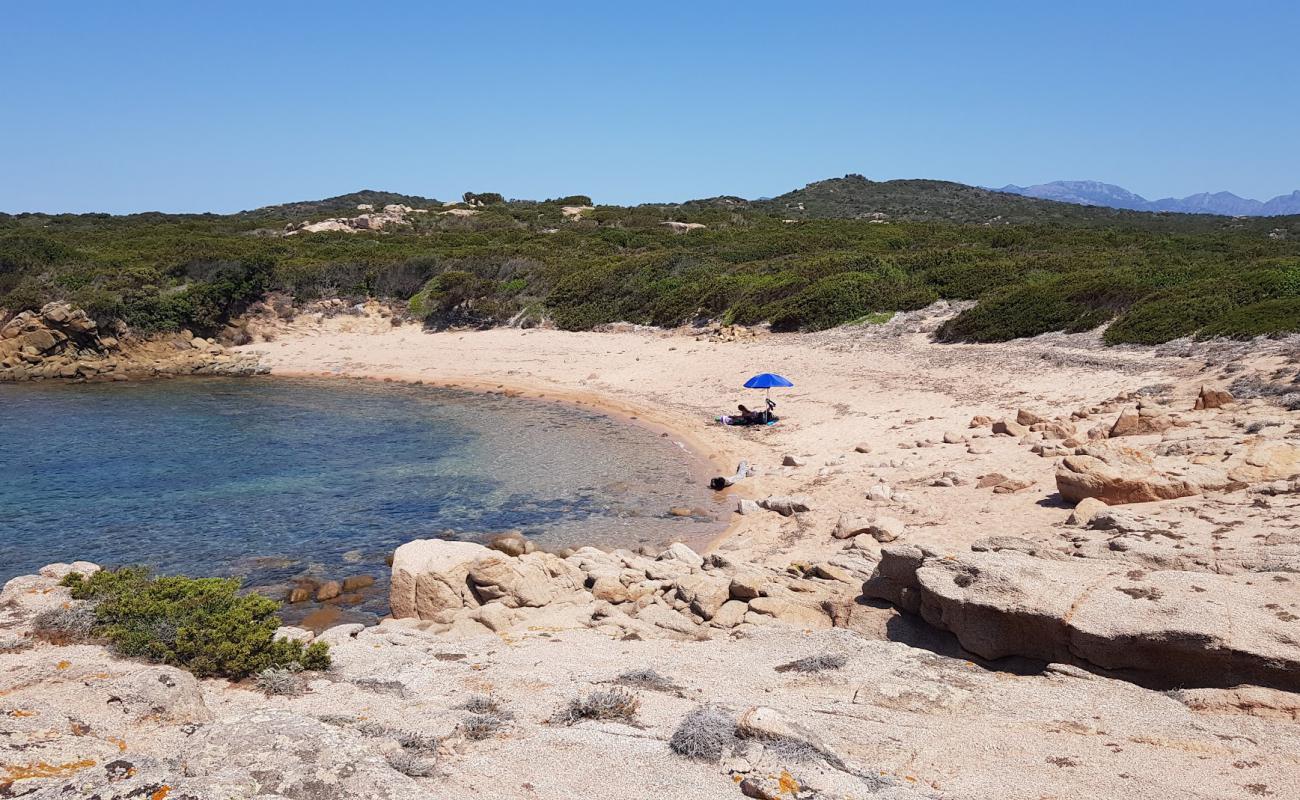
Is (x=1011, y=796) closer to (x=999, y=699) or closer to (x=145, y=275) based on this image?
(x=999, y=699)

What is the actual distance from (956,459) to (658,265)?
1021 inches

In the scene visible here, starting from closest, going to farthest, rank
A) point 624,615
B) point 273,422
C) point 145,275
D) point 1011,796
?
point 1011,796
point 624,615
point 273,422
point 145,275

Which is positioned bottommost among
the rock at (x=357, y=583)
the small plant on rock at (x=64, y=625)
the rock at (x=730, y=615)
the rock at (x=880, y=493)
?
the rock at (x=357, y=583)

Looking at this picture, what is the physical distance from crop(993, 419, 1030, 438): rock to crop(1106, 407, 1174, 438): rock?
1.53 meters

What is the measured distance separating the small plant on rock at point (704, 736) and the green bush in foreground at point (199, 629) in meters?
3.85

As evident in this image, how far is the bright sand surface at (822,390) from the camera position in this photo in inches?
538

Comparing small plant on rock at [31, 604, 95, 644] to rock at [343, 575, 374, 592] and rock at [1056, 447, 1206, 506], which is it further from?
rock at [1056, 447, 1206, 506]

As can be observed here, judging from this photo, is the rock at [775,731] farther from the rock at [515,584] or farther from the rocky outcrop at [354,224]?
the rocky outcrop at [354,224]

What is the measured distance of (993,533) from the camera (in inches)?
466

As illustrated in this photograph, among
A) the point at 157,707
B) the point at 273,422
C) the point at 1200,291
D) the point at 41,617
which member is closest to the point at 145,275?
the point at 273,422

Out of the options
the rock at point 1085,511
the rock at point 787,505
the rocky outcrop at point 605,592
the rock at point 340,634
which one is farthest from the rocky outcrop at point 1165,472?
the rock at point 340,634

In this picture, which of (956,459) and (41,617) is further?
(956,459)

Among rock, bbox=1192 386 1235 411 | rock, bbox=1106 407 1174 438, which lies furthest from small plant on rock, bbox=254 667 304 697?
rock, bbox=1192 386 1235 411

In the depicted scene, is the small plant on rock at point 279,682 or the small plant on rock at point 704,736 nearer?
the small plant on rock at point 704,736
